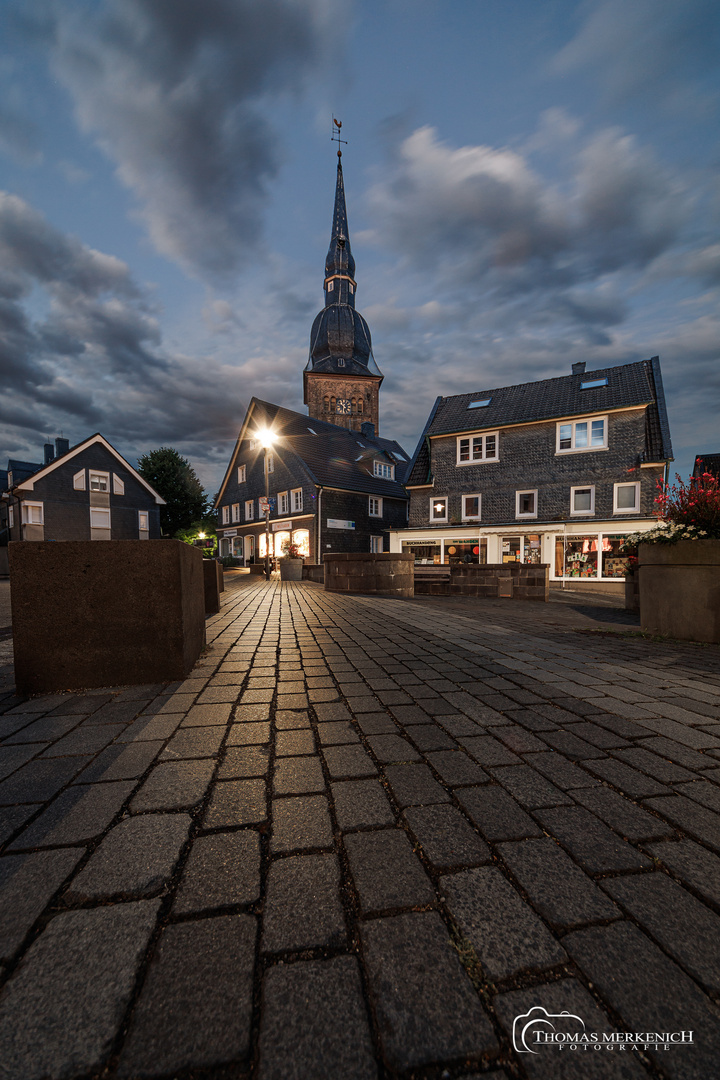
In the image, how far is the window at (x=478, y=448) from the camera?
23.2 m

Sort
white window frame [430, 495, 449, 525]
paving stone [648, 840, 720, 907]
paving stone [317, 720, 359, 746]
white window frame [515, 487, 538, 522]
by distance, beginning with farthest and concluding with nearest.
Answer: white window frame [430, 495, 449, 525], white window frame [515, 487, 538, 522], paving stone [317, 720, 359, 746], paving stone [648, 840, 720, 907]

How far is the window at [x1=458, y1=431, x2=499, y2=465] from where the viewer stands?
23.2 m

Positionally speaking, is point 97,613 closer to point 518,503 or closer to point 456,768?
point 456,768

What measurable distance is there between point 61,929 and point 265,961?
59 centimetres

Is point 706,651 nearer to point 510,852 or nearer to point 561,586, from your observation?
point 510,852

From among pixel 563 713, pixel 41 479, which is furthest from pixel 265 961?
pixel 41 479

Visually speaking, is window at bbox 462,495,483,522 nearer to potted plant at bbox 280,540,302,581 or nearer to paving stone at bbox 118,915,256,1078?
potted plant at bbox 280,540,302,581

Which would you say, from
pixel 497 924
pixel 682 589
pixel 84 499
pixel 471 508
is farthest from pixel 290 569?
pixel 497 924

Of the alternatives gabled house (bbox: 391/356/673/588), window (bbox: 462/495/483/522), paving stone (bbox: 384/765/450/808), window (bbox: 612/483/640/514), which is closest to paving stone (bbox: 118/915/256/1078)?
paving stone (bbox: 384/765/450/808)

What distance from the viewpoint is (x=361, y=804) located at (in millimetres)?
1765

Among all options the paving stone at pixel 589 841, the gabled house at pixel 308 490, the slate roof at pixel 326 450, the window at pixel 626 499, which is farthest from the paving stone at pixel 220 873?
the slate roof at pixel 326 450

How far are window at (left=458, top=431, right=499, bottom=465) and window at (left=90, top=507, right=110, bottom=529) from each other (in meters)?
23.2

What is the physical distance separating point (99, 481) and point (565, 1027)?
33.3 meters

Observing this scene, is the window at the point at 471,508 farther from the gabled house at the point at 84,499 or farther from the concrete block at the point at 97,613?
the concrete block at the point at 97,613
